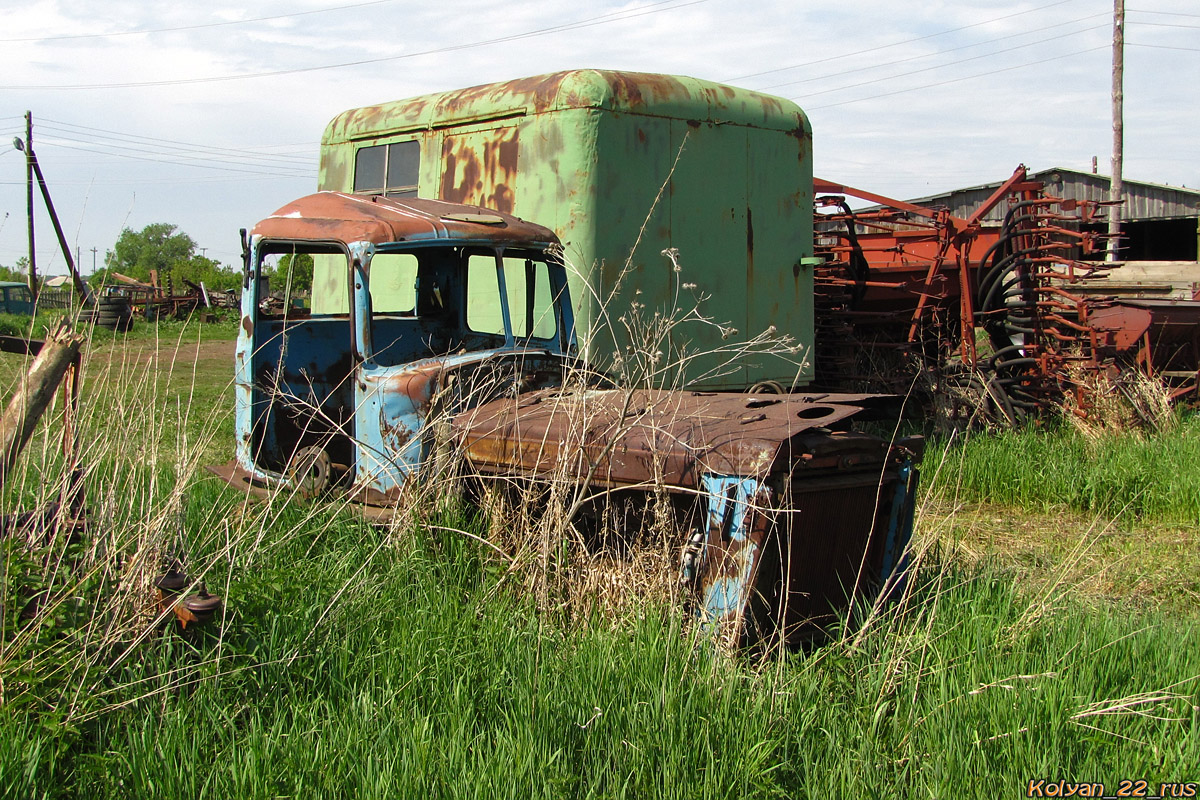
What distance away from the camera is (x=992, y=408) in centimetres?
952

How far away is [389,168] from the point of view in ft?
26.3

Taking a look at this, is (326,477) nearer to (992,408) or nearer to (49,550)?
(49,550)

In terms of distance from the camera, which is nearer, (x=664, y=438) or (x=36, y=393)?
(x=36, y=393)

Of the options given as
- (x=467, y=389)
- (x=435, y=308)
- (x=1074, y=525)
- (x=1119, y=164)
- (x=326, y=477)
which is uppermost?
(x=1119, y=164)

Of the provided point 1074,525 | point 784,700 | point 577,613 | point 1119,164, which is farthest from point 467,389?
point 1119,164

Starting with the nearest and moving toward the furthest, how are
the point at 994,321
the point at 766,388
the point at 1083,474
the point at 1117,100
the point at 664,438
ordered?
1. the point at 664,438
2. the point at 1083,474
3. the point at 766,388
4. the point at 994,321
5. the point at 1117,100

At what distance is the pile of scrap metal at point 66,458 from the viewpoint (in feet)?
9.80

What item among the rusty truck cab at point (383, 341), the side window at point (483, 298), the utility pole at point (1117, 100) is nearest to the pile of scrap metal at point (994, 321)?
the side window at point (483, 298)

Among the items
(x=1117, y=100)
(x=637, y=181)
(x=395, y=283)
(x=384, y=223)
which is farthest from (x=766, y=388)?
(x=1117, y=100)

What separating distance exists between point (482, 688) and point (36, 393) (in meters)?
1.66

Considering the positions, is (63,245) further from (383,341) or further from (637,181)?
(637,181)

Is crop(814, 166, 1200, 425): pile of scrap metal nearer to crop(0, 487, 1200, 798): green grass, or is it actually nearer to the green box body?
the green box body

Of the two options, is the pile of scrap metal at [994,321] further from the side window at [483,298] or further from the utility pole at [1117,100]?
the utility pole at [1117,100]

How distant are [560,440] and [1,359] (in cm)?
276
